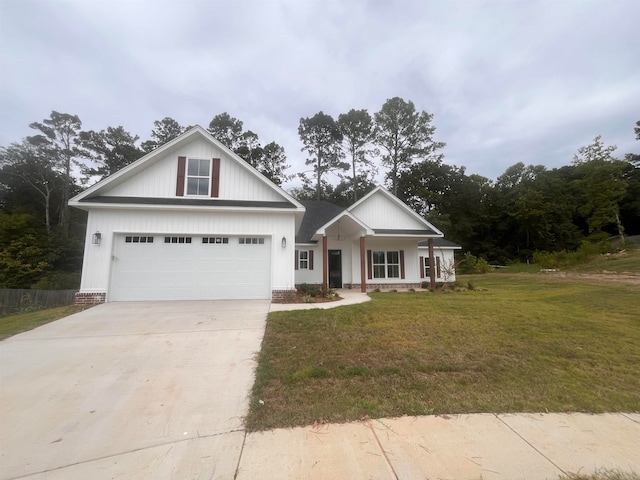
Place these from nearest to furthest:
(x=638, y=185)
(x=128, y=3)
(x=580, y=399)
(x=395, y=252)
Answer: (x=580, y=399)
(x=128, y=3)
(x=395, y=252)
(x=638, y=185)

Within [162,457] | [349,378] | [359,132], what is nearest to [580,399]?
[349,378]

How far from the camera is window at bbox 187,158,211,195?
1084 centimetres

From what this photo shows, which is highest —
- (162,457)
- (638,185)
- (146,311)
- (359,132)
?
(359,132)

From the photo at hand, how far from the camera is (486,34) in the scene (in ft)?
32.4

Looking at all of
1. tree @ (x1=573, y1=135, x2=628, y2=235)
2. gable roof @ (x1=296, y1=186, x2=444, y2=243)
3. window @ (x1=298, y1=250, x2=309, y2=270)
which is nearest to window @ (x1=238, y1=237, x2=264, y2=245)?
gable roof @ (x1=296, y1=186, x2=444, y2=243)

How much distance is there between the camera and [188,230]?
1018cm

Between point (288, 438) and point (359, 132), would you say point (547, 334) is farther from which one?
point (359, 132)

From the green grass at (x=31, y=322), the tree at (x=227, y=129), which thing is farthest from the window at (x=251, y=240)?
the tree at (x=227, y=129)

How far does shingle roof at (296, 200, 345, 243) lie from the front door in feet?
4.44

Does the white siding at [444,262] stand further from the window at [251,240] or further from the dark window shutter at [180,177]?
the dark window shutter at [180,177]

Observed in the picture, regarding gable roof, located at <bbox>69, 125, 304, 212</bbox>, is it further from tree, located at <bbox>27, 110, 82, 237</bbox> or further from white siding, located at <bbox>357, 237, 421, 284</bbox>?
tree, located at <bbox>27, 110, 82, 237</bbox>

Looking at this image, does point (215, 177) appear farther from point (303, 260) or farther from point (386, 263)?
point (386, 263)

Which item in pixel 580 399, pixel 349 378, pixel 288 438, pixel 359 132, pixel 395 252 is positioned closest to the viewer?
pixel 288 438

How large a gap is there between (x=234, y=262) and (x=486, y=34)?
38.9ft
